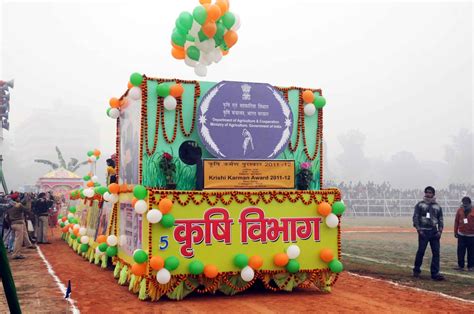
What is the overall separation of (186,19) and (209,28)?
47 cm

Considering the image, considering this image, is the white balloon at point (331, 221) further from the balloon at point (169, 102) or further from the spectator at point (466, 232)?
→ the spectator at point (466, 232)

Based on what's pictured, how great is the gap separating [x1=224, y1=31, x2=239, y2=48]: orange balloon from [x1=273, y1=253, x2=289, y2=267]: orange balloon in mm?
4220

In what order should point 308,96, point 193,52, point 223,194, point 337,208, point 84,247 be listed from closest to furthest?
point 223,194
point 337,208
point 193,52
point 308,96
point 84,247

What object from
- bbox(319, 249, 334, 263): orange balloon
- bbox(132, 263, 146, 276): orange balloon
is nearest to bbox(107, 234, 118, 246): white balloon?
bbox(132, 263, 146, 276): orange balloon

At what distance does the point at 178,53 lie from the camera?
10.1 meters

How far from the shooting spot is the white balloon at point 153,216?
809cm

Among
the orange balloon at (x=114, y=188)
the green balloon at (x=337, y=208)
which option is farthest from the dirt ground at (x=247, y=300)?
the orange balloon at (x=114, y=188)

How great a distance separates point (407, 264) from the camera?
13031mm

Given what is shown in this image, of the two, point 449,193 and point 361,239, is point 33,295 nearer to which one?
point 361,239

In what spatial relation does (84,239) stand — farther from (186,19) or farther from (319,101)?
(319,101)

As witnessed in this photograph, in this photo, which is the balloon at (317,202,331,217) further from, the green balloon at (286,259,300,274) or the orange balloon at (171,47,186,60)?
the orange balloon at (171,47,186,60)

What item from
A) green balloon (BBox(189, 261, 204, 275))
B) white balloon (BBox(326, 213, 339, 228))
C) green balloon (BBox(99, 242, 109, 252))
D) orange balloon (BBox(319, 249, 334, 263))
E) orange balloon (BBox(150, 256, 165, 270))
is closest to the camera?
orange balloon (BBox(150, 256, 165, 270))

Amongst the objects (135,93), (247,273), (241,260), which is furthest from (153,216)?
(135,93)

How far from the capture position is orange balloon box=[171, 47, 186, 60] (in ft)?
32.8
